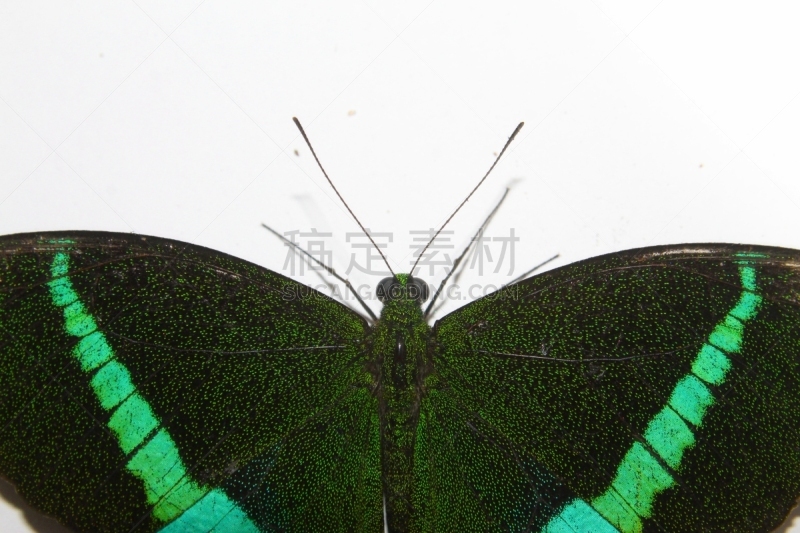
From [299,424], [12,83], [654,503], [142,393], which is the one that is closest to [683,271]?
[654,503]

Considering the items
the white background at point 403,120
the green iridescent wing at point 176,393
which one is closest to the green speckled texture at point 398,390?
the green iridescent wing at point 176,393

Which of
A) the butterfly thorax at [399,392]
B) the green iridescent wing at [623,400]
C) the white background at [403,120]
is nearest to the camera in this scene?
the green iridescent wing at [623,400]

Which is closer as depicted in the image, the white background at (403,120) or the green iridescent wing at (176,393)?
the green iridescent wing at (176,393)

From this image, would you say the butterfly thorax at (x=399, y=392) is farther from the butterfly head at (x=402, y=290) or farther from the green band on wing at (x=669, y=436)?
the green band on wing at (x=669, y=436)

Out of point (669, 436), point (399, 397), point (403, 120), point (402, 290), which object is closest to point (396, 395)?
point (399, 397)

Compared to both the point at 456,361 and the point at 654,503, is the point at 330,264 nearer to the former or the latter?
the point at 456,361

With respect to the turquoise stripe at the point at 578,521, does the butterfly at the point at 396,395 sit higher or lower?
higher
